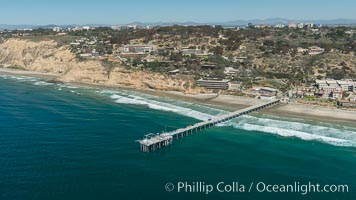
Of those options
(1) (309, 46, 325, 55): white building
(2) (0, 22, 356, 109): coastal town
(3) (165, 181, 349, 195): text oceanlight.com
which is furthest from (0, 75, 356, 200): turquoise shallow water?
(1) (309, 46, 325, 55): white building

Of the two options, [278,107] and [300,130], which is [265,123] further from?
[278,107]

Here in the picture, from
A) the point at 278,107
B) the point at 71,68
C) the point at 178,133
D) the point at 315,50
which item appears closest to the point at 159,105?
the point at 178,133

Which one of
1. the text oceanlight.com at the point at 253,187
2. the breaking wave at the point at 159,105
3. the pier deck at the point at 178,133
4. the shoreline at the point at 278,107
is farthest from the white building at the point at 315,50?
the text oceanlight.com at the point at 253,187

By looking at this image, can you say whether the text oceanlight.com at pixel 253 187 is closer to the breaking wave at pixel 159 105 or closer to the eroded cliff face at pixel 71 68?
the breaking wave at pixel 159 105

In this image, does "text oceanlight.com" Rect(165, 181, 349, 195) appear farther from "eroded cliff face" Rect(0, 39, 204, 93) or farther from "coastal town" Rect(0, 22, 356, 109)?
"eroded cliff face" Rect(0, 39, 204, 93)

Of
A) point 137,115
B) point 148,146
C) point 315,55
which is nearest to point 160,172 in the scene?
point 148,146

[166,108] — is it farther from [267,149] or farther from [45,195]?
[45,195]
